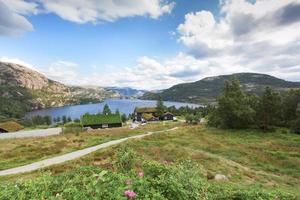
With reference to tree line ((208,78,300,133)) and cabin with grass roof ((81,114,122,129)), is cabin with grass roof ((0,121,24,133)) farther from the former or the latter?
tree line ((208,78,300,133))

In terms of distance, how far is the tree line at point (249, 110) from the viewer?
61.1 metres

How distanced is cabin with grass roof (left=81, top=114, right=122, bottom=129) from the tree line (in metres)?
42.7

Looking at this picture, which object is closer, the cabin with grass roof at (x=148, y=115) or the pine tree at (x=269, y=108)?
the pine tree at (x=269, y=108)

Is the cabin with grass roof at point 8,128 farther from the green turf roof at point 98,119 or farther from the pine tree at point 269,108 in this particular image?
the pine tree at point 269,108

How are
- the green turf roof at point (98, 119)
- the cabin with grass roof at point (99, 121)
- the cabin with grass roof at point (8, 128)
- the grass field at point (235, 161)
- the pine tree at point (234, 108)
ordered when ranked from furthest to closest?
the cabin with grass roof at point (8, 128) < the green turf roof at point (98, 119) < the cabin with grass roof at point (99, 121) < the pine tree at point (234, 108) < the grass field at point (235, 161)

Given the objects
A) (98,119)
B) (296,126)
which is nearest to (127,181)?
(296,126)

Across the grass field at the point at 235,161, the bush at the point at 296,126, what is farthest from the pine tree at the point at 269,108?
the grass field at the point at 235,161

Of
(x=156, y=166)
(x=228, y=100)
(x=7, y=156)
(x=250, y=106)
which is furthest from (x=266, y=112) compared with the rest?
(x=156, y=166)

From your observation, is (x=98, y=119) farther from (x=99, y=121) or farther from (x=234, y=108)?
(x=234, y=108)

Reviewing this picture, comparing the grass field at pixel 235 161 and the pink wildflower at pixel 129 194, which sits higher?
the pink wildflower at pixel 129 194

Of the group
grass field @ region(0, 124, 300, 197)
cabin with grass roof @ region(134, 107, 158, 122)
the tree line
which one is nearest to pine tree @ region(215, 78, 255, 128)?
the tree line

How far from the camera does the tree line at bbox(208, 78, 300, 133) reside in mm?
61125

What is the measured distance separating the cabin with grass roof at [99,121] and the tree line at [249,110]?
1682 inches

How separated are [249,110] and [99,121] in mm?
54527
